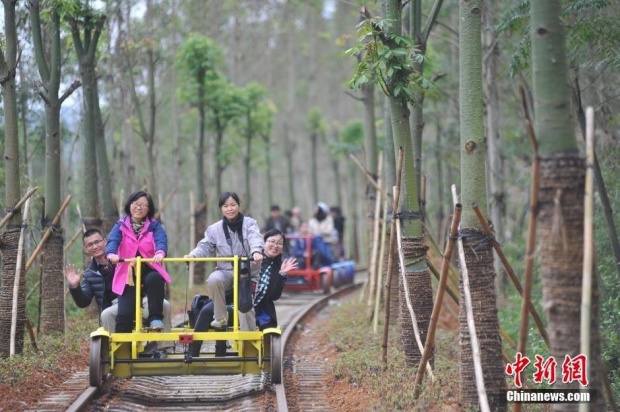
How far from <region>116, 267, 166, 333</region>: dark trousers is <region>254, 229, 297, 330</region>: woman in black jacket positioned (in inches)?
43.6

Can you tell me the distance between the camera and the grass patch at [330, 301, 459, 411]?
776 centimetres

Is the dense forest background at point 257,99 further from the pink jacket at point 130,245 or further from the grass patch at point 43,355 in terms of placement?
the pink jacket at point 130,245

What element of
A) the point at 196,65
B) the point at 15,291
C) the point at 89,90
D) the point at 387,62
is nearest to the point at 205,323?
the point at 15,291

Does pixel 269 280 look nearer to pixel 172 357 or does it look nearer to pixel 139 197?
pixel 172 357

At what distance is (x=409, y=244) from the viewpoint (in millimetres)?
9625

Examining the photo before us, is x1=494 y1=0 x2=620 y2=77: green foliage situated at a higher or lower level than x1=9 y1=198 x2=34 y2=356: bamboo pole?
higher

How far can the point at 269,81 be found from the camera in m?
46.0

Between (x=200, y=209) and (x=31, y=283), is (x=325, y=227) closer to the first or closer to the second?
(x=200, y=209)

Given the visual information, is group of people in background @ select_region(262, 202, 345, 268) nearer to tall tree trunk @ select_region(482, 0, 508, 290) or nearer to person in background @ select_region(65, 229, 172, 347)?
tall tree trunk @ select_region(482, 0, 508, 290)

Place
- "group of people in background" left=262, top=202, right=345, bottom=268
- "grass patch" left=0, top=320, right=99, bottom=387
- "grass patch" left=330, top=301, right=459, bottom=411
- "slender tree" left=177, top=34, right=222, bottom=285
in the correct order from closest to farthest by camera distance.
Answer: "grass patch" left=330, top=301, right=459, bottom=411, "grass patch" left=0, top=320, right=99, bottom=387, "slender tree" left=177, top=34, right=222, bottom=285, "group of people in background" left=262, top=202, right=345, bottom=268

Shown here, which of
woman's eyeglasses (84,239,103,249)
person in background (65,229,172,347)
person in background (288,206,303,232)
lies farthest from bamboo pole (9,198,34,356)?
person in background (288,206,303,232)

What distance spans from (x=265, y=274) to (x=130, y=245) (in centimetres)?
153

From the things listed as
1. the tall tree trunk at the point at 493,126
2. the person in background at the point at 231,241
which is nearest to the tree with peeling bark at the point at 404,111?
the person in background at the point at 231,241

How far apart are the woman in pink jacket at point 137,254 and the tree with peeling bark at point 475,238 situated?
3263 mm
